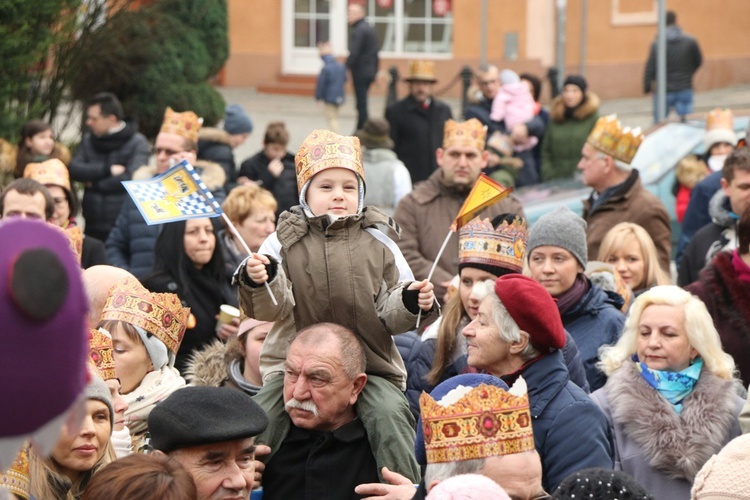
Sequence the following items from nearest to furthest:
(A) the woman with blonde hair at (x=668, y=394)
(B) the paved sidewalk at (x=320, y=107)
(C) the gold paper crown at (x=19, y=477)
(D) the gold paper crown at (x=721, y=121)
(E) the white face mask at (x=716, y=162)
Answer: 1. (C) the gold paper crown at (x=19, y=477)
2. (A) the woman with blonde hair at (x=668, y=394)
3. (E) the white face mask at (x=716, y=162)
4. (D) the gold paper crown at (x=721, y=121)
5. (B) the paved sidewalk at (x=320, y=107)

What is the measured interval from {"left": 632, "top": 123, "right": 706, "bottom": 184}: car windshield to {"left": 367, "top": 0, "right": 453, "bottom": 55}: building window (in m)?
15.5

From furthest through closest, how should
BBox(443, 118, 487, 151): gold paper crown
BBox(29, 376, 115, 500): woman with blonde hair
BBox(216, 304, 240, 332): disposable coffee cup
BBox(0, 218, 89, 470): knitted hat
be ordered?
BBox(443, 118, 487, 151): gold paper crown → BBox(216, 304, 240, 332): disposable coffee cup → BBox(29, 376, 115, 500): woman with blonde hair → BBox(0, 218, 89, 470): knitted hat

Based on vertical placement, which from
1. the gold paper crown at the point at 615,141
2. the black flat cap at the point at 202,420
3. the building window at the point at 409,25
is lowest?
the black flat cap at the point at 202,420

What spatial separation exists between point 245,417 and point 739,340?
3072 mm

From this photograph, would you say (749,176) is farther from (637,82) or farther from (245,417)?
(637,82)

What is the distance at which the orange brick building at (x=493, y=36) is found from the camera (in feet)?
91.8

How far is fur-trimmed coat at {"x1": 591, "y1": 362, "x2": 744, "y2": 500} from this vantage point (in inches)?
226

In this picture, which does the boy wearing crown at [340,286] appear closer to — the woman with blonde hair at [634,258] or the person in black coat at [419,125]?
the woman with blonde hair at [634,258]

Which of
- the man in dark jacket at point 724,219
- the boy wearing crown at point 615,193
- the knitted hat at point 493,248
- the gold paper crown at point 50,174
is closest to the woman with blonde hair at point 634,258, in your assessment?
the man in dark jacket at point 724,219

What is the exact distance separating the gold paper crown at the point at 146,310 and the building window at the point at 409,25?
23426 millimetres

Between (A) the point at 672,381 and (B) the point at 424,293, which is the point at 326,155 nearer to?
(B) the point at 424,293

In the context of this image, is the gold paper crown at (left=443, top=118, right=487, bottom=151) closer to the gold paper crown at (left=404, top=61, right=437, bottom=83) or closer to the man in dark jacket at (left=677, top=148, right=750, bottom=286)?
the man in dark jacket at (left=677, top=148, right=750, bottom=286)

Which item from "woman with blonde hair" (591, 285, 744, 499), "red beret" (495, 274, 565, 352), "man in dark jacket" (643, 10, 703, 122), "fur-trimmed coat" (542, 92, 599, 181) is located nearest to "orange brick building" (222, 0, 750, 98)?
"man in dark jacket" (643, 10, 703, 122)

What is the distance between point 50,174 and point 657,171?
6.28 metres
